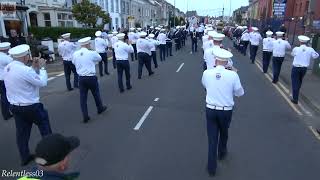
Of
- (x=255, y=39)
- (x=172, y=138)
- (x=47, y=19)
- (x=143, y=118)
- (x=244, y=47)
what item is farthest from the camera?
(x=47, y=19)

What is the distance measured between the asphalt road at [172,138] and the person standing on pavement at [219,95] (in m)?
0.64

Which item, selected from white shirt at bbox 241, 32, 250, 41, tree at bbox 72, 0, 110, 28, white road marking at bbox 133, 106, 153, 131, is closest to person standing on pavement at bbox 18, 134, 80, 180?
white road marking at bbox 133, 106, 153, 131

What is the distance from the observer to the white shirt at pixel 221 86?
5605 mm

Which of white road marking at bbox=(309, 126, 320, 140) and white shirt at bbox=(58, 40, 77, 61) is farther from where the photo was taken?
white shirt at bbox=(58, 40, 77, 61)

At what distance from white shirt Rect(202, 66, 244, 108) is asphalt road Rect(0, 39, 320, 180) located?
127cm

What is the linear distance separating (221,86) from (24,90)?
3.26 m

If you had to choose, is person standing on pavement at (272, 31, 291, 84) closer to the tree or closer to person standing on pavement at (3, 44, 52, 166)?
person standing on pavement at (3, 44, 52, 166)

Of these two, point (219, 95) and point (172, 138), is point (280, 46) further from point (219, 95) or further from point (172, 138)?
point (219, 95)

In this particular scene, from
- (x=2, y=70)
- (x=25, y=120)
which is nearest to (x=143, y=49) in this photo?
(x=2, y=70)

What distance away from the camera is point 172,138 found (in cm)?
766

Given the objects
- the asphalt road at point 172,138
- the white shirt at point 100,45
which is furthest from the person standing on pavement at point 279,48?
the white shirt at point 100,45

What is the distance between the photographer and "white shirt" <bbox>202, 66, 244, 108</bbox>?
18.4 feet

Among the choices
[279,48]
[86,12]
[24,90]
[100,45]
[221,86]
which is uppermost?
[86,12]

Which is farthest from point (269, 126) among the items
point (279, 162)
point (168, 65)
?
point (168, 65)
